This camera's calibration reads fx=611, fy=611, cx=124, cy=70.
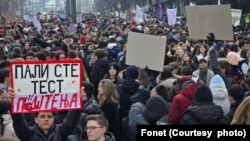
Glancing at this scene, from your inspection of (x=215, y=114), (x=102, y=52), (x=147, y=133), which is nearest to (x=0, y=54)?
(x=102, y=52)

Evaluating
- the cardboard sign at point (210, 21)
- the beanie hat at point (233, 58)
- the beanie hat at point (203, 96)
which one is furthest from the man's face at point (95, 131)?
the cardboard sign at point (210, 21)

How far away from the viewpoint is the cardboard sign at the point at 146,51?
398 inches

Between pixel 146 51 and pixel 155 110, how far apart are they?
11.7 feet

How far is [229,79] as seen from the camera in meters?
9.52

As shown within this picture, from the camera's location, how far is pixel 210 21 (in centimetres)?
1578

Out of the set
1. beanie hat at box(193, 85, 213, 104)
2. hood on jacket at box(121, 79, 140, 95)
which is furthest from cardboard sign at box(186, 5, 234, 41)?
beanie hat at box(193, 85, 213, 104)

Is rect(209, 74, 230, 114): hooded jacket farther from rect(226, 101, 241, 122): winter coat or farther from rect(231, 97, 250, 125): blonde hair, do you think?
rect(231, 97, 250, 125): blonde hair

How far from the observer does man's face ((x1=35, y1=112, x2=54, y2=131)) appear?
6.15m

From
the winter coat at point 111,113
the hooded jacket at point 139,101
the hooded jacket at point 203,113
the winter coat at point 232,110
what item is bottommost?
the winter coat at point 111,113

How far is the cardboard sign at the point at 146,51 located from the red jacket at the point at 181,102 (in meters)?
2.50

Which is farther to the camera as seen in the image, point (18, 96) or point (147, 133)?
point (18, 96)

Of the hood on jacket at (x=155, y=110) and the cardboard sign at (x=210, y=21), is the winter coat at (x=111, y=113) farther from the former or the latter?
the cardboard sign at (x=210, y=21)

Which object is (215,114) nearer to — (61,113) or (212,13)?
(61,113)

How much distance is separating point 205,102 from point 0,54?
6.41 metres
